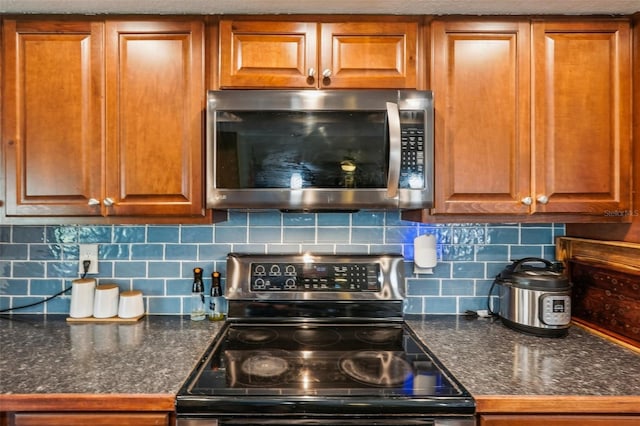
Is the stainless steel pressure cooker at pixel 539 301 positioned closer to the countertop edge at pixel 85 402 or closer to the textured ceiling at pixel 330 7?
the textured ceiling at pixel 330 7

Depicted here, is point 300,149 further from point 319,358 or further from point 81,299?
point 81,299

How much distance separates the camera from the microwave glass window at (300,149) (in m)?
1.32

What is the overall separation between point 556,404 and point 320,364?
0.67 meters

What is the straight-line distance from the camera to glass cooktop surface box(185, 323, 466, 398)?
3.42 feet

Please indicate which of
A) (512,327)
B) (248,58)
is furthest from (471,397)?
(248,58)

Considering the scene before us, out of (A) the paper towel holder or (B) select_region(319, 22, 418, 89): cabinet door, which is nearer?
(B) select_region(319, 22, 418, 89): cabinet door

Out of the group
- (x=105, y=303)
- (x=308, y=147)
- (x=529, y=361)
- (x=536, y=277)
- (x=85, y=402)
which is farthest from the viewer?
(x=105, y=303)

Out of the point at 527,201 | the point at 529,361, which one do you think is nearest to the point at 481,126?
the point at 527,201

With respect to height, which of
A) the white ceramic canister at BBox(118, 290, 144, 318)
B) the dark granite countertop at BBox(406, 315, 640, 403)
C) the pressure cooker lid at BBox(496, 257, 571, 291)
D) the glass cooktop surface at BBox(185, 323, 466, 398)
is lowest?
the glass cooktop surface at BBox(185, 323, 466, 398)

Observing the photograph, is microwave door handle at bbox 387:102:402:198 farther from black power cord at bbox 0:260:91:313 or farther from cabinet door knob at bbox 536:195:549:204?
black power cord at bbox 0:260:91:313

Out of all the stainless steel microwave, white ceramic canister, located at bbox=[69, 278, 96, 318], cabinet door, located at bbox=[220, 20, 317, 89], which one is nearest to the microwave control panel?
the stainless steel microwave

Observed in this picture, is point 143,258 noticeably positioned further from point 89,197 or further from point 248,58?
point 248,58

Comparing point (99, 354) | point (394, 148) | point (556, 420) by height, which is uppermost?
point (394, 148)

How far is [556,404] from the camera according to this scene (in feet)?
3.30
